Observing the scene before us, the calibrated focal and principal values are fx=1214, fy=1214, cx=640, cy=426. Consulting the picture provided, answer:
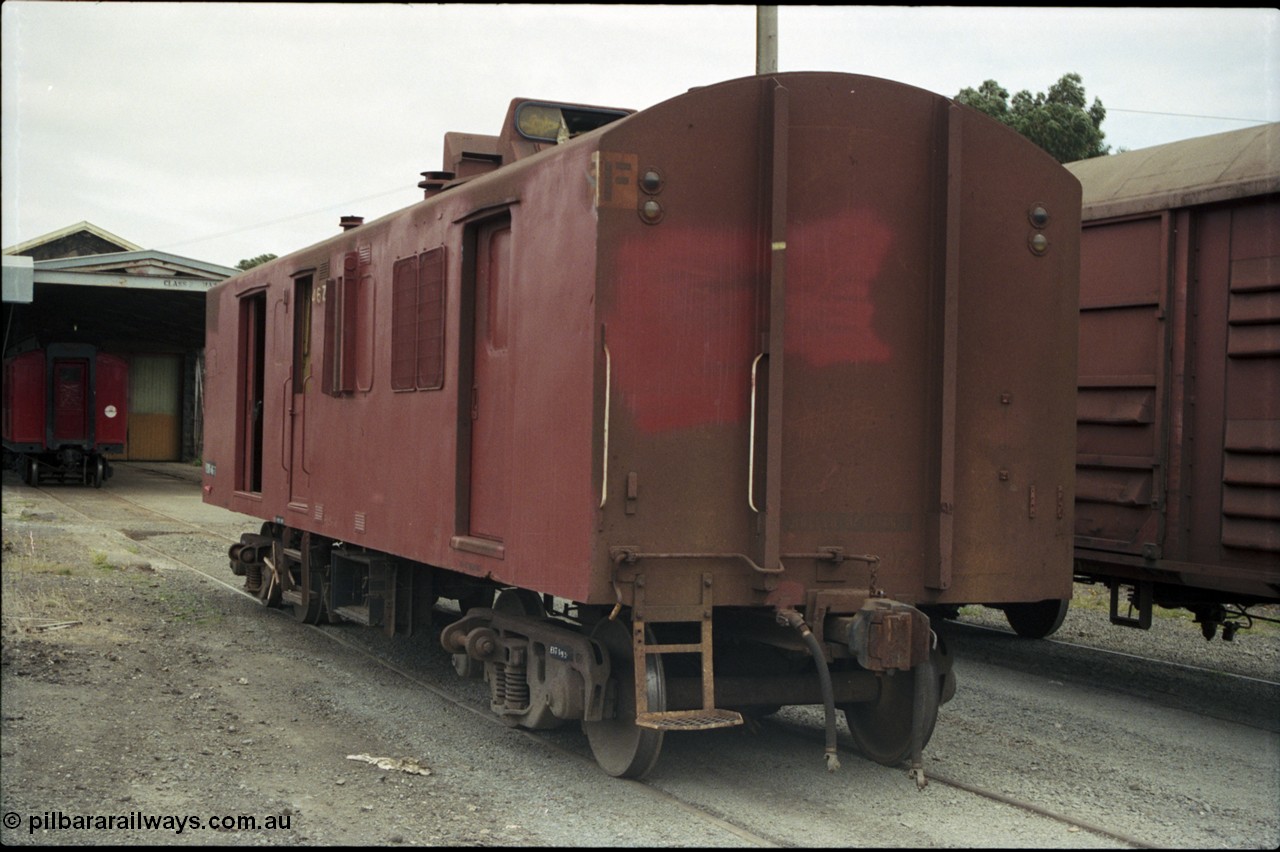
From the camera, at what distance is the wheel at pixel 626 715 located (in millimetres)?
6008

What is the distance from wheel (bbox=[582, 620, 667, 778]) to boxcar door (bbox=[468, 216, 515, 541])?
91 centimetres

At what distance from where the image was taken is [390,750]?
689 centimetres

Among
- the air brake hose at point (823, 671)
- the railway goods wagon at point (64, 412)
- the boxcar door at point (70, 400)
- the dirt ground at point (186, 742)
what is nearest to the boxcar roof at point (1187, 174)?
the air brake hose at point (823, 671)

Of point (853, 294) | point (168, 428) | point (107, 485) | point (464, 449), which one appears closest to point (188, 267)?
point (107, 485)

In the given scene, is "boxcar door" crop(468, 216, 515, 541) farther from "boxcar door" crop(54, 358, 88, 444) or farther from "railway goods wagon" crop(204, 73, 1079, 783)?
"boxcar door" crop(54, 358, 88, 444)

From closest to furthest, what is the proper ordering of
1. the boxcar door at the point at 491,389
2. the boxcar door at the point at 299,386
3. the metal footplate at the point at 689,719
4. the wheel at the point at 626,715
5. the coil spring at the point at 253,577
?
the metal footplate at the point at 689,719 < the wheel at the point at 626,715 < the boxcar door at the point at 491,389 < the boxcar door at the point at 299,386 < the coil spring at the point at 253,577

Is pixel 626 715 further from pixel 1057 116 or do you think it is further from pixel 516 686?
pixel 1057 116

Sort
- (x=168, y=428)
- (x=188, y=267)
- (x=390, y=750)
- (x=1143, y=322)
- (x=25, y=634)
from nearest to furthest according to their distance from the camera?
(x=390, y=750)
(x=1143, y=322)
(x=25, y=634)
(x=188, y=267)
(x=168, y=428)

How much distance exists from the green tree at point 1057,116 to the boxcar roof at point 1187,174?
18.7 metres

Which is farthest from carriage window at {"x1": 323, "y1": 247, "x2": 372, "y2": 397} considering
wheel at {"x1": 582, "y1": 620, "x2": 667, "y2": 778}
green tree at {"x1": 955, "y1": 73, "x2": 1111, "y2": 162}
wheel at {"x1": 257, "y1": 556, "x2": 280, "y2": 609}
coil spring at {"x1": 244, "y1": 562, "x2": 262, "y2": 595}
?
green tree at {"x1": 955, "y1": 73, "x2": 1111, "y2": 162}

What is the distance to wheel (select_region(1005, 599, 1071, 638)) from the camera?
1073cm

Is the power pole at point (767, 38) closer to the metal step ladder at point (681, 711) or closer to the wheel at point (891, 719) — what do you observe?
the wheel at point (891, 719)

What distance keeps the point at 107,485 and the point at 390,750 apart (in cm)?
2537

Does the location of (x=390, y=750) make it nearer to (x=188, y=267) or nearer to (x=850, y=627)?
(x=850, y=627)
